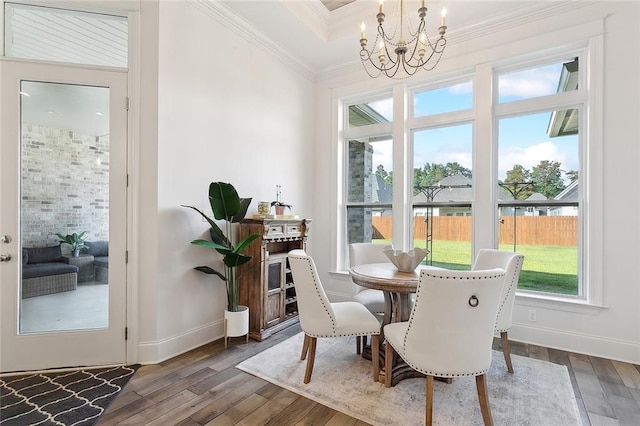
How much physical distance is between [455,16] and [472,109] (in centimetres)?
105

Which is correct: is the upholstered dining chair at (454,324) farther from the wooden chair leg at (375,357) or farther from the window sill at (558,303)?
the window sill at (558,303)

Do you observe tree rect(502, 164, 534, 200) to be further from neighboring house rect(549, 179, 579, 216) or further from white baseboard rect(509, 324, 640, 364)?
white baseboard rect(509, 324, 640, 364)

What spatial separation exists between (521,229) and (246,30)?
395cm

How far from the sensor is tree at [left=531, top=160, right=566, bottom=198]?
3273 millimetres

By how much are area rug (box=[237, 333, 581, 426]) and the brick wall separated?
1885 millimetres

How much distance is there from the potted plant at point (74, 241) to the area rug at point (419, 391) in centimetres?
173

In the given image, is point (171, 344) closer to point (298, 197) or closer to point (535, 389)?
point (298, 197)

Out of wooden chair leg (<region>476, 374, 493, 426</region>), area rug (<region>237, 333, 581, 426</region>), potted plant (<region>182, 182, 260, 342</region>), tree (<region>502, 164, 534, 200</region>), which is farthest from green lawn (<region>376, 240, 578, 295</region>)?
potted plant (<region>182, 182, 260, 342</region>)

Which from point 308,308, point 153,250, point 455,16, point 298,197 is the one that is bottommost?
point 308,308

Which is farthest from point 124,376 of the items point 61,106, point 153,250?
point 61,106

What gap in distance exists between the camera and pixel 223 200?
2.90m

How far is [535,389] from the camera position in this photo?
230 centimetres

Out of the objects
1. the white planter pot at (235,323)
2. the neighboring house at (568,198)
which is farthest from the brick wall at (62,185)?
the neighboring house at (568,198)

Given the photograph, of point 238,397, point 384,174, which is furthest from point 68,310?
point 384,174
